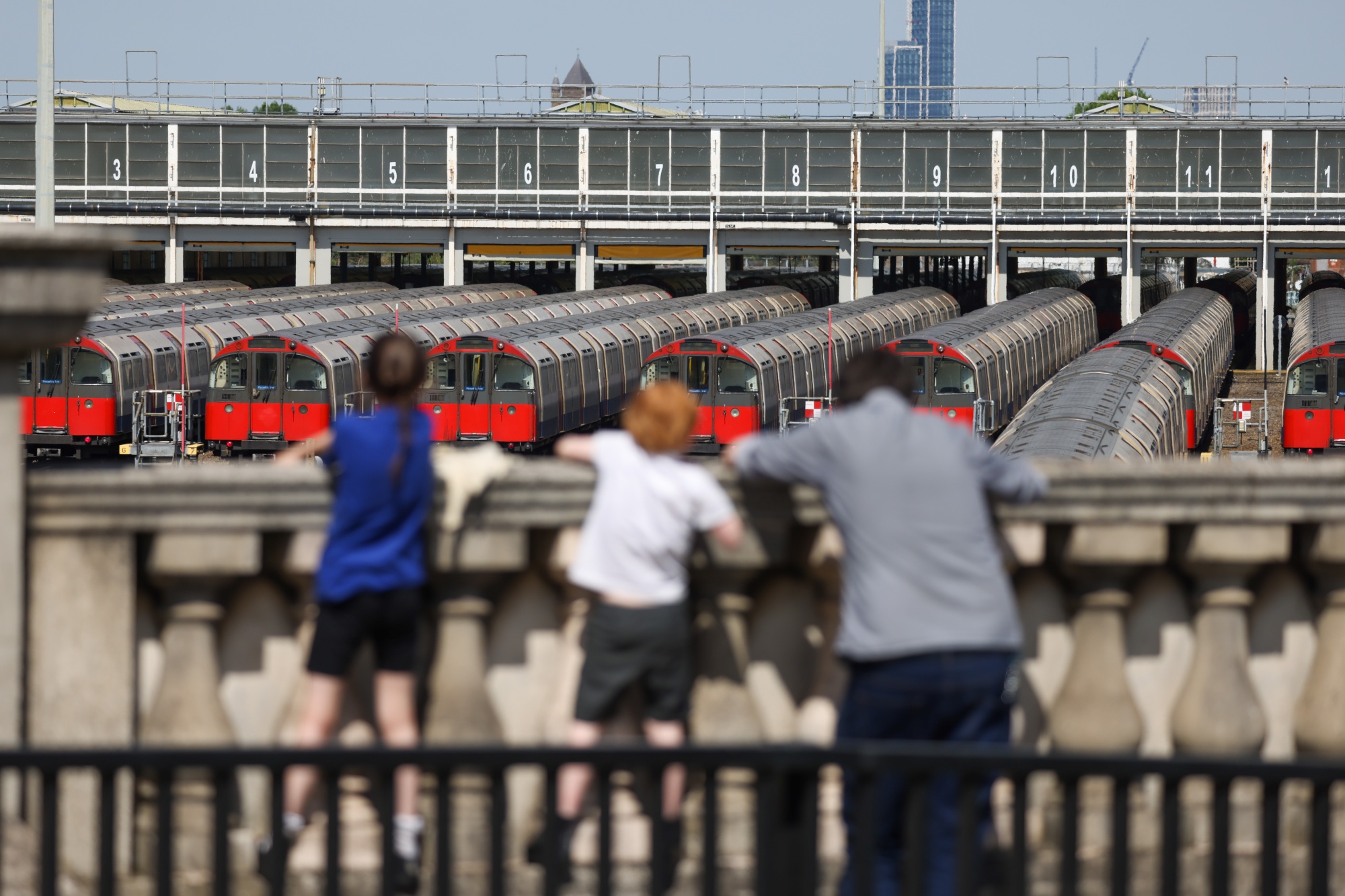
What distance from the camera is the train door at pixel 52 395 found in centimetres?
3444

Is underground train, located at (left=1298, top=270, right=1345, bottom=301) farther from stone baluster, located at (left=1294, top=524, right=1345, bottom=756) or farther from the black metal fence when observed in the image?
the black metal fence

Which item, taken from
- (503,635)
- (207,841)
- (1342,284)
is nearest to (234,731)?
(207,841)

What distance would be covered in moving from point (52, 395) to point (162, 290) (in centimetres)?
2199

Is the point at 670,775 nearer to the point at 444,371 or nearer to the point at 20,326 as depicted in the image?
the point at 20,326

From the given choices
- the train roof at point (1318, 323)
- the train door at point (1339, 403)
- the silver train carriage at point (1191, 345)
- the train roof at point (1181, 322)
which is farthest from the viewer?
the train roof at point (1181, 322)

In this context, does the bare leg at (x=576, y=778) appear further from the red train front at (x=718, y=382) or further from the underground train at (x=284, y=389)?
the red train front at (x=718, y=382)

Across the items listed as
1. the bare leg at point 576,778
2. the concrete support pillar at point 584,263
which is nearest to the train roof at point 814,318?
the concrete support pillar at point 584,263

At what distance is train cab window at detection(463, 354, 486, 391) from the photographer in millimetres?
34906

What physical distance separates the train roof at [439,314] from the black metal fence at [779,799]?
3107 centimetres

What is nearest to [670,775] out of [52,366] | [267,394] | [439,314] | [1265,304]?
[267,394]

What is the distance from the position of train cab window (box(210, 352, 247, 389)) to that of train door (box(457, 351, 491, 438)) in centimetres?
441

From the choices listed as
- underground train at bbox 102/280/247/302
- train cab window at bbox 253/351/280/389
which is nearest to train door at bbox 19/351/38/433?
train cab window at bbox 253/351/280/389

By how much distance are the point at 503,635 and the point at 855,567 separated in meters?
1.07

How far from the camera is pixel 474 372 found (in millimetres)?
35000
